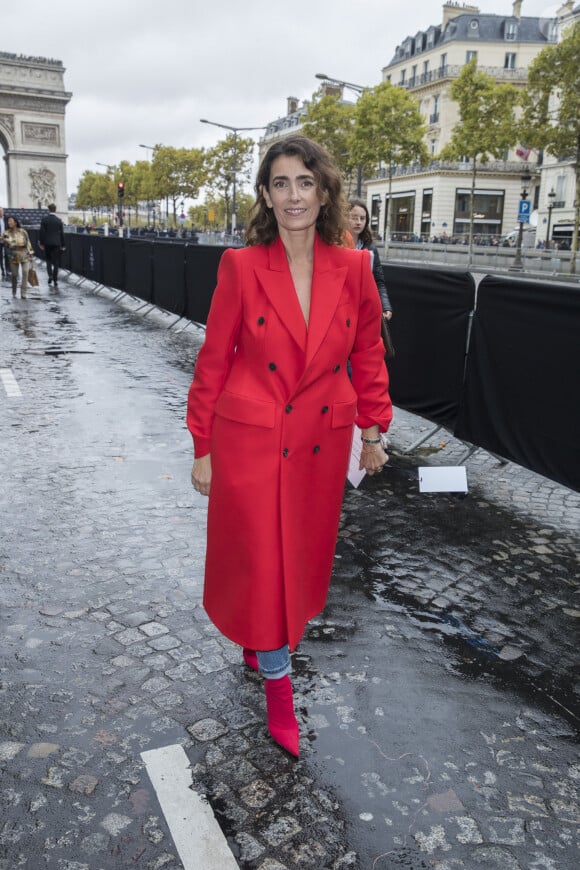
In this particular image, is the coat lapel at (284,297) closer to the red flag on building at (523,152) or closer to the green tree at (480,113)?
the green tree at (480,113)

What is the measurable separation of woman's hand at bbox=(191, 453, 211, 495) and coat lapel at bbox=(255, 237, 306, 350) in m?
0.56

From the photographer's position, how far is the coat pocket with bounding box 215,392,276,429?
2709mm

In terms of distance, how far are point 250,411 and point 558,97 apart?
3477 cm

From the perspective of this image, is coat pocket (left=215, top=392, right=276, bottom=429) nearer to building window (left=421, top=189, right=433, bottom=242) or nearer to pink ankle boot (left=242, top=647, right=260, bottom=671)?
pink ankle boot (left=242, top=647, right=260, bottom=671)

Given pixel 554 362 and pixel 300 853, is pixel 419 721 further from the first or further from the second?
pixel 554 362

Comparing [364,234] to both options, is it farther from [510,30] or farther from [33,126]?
[510,30]

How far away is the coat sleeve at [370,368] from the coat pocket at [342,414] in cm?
16

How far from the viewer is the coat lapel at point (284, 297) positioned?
8.89 ft

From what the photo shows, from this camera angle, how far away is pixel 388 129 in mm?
57031

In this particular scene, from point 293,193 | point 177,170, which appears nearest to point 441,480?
point 293,193

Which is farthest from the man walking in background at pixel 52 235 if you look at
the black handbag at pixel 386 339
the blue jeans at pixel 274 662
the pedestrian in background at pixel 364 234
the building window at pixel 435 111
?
the building window at pixel 435 111

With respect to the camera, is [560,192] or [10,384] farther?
[560,192]

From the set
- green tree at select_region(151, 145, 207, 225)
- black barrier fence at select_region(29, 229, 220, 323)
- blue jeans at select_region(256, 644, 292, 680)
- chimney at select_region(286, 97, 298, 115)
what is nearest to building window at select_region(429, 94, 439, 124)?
green tree at select_region(151, 145, 207, 225)

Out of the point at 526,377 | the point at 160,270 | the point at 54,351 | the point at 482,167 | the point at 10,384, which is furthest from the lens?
the point at 482,167
